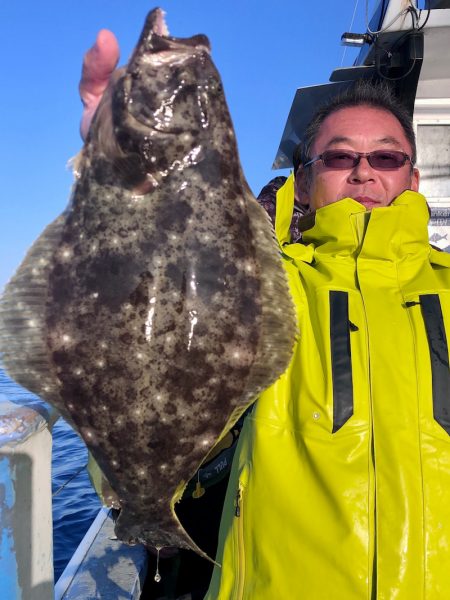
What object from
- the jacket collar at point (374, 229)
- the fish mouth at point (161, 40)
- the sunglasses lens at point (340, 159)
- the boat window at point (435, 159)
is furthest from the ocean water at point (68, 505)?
the boat window at point (435, 159)

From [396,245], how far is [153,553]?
2974 millimetres

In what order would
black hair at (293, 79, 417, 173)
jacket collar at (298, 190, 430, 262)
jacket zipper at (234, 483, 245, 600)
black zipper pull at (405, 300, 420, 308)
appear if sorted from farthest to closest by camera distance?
black hair at (293, 79, 417, 173) < jacket collar at (298, 190, 430, 262) < black zipper pull at (405, 300, 420, 308) < jacket zipper at (234, 483, 245, 600)

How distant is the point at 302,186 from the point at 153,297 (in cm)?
187

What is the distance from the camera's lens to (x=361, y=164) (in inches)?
113

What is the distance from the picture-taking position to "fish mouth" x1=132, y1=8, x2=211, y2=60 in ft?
6.51

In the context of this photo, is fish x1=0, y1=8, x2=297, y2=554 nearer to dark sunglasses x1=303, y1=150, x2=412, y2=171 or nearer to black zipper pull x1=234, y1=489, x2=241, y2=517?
black zipper pull x1=234, y1=489, x2=241, y2=517

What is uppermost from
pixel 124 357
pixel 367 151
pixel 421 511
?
pixel 367 151

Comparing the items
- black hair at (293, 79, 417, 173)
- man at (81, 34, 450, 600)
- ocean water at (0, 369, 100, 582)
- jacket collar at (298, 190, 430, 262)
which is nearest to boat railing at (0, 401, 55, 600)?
man at (81, 34, 450, 600)

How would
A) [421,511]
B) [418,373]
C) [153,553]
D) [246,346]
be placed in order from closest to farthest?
[246,346]
[421,511]
[418,373]
[153,553]

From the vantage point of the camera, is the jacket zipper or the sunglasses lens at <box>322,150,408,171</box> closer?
the jacket zipper

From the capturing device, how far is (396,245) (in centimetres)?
264

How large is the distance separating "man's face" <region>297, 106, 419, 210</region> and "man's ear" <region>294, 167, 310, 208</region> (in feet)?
0.63

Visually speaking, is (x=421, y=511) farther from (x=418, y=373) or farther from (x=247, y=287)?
(x=247, y=287)

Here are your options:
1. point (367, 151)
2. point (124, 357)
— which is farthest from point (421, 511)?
point (367, 151)
